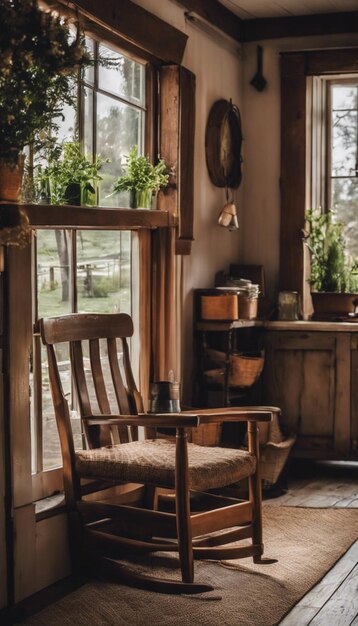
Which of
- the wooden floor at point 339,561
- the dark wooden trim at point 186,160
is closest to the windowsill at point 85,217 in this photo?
the dark wooden trim at point 186,160

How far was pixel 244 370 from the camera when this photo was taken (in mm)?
5312

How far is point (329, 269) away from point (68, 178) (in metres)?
2.39

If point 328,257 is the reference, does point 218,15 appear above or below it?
above

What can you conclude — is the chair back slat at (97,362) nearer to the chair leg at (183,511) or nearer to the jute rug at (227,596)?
the chair leg at (183,511)

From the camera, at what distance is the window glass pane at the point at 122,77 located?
429cm

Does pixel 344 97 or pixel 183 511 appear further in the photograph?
pixel 344 97

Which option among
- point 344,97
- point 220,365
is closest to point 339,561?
point 220,365

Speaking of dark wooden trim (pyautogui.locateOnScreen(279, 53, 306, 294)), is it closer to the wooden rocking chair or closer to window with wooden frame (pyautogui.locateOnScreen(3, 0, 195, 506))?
window with wooden frame (pyautogui.locateOnScreen(3, 0, 195, 506))

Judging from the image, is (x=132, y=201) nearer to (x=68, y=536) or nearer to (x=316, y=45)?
(x=68, y=536)

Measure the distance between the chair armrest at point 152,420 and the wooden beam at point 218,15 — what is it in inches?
91.4

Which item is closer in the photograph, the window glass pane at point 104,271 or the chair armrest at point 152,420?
the chair armrest at point 152,420

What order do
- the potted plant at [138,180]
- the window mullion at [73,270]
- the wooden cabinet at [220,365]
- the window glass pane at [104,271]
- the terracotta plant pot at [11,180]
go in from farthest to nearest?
the wooden cabinet at [220,365] → the potted plant at [138,180] → the window glass pane at [104,271] → the window mullion at [73,270] → the terracotta plant pot at [11,180]

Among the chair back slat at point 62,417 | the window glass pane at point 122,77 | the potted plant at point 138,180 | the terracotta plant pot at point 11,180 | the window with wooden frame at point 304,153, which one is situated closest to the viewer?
the terracotta plant pot at point 11,180

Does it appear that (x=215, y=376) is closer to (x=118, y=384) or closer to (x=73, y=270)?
(x=118, y=384)
